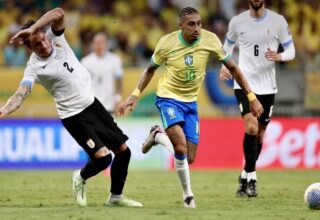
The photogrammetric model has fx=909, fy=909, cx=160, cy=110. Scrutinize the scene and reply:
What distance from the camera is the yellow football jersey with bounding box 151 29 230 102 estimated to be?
39.9ft

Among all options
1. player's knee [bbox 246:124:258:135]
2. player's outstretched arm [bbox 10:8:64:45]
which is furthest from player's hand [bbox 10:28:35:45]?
player's knee [bbox 246:124:258:135]

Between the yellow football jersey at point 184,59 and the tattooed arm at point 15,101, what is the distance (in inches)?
74.2

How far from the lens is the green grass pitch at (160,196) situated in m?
10.9

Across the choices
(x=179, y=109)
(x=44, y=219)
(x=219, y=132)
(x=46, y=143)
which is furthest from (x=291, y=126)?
(x=44, y=219)

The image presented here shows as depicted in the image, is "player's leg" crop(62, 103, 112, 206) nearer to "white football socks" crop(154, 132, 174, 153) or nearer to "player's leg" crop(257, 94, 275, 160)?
"white football socks" crop(154, 132, 174, 153)

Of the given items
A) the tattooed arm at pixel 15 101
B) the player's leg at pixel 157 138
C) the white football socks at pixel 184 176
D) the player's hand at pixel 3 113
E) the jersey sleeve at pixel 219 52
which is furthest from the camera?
the player's leg at pixel 157 138

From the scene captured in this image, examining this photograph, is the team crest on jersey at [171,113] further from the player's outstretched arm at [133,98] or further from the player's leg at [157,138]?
the player's leg at [157,138]

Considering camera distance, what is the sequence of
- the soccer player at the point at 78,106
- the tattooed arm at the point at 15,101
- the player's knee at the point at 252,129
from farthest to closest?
the player's knee at the point at 252,129
the soccer player at the point at 78,106
the tattooed arm at the point at 15,101

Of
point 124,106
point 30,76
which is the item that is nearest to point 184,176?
point 124,106

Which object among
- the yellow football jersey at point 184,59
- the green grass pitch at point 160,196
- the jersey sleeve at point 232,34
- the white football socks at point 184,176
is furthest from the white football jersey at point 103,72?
the white football socks at point 184,176

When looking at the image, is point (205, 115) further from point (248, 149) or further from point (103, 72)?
point (248, 149)

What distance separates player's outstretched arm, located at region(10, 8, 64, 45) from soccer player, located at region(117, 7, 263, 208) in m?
1.36

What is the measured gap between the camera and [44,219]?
10.3m

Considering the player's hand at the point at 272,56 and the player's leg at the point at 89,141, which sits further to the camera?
the player's hand at the point at 272,56
